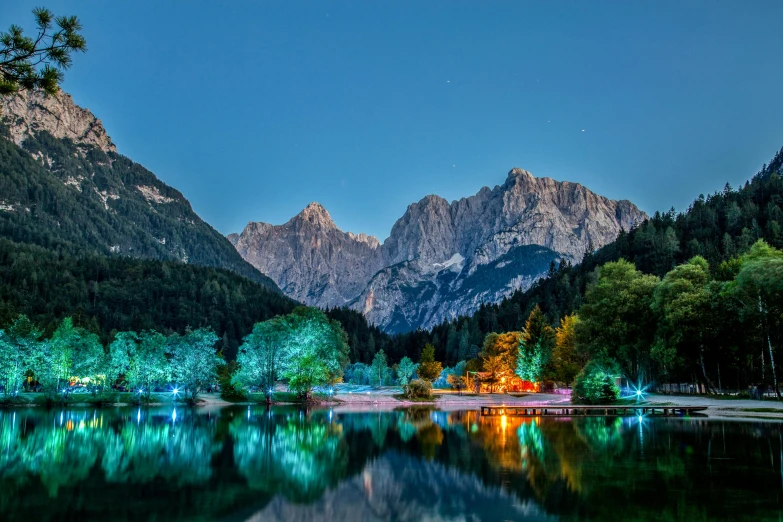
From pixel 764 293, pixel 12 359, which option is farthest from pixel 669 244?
pixel 12 359

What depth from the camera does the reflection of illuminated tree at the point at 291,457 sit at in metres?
22.7

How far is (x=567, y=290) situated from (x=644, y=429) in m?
142

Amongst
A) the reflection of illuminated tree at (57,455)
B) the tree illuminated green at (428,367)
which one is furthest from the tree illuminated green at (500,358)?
the reflection of illuminated tree at (57,455)

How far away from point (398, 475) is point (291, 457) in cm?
755

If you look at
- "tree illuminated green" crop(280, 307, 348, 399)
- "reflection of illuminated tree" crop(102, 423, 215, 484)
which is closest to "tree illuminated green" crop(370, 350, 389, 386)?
"tree illuminated green" crop(280, 307, 348, 399)

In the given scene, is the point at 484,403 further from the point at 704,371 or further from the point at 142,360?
the point at 142,360

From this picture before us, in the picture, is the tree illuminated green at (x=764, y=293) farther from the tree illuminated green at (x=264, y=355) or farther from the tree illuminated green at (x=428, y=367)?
the tree illuminated green at (x=428, y=367)

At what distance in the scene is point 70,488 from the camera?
21.6 metres

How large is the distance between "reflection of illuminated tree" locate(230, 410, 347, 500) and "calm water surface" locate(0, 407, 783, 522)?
4.8 inches

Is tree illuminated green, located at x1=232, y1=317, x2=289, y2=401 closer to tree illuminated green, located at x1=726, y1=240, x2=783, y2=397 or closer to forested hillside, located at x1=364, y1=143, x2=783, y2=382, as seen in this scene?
tree illuminated green, located at x1=726, y1=240, x2=783, y2=397

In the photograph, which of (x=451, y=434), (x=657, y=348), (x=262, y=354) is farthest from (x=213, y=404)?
(x=657, y=348)

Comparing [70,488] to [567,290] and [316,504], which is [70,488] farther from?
[567,290]

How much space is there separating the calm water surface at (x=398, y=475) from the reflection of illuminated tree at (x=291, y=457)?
0.40 feet

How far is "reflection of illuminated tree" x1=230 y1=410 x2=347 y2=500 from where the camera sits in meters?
22.7
